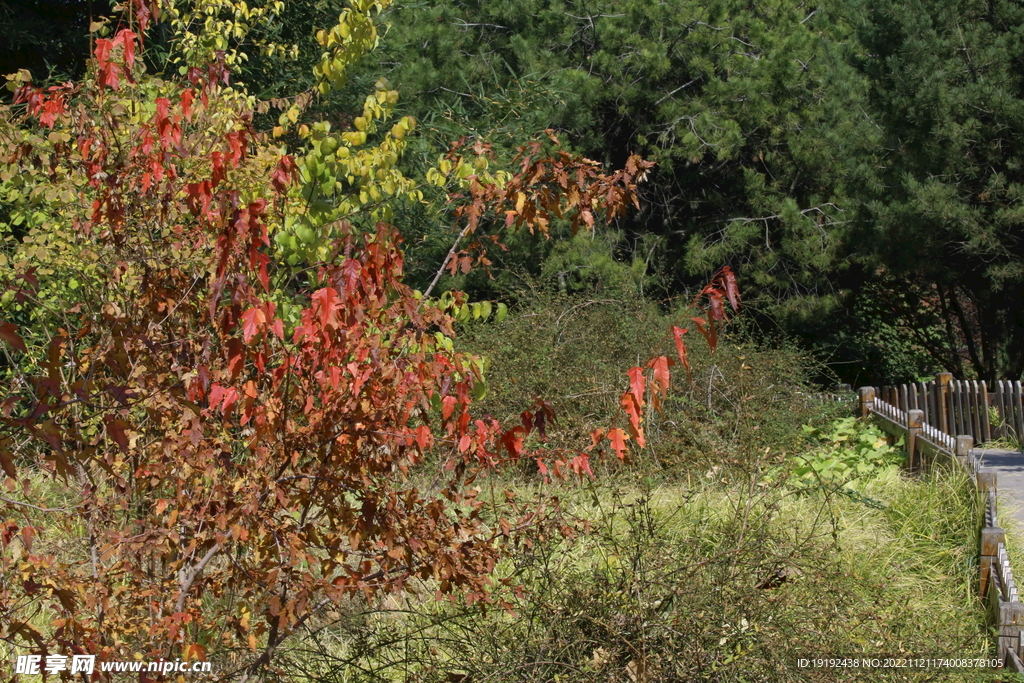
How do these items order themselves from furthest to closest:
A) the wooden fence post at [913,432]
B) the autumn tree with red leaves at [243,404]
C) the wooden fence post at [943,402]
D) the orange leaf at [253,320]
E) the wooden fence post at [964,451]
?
1. the wooden fence post at [943,402]
2. the wooden fence post at [913,432]
3. the wooden fence post at [964,451]
4. the autumn tree with red leaves at [243,404]
5. the orange leaf at [253,320]

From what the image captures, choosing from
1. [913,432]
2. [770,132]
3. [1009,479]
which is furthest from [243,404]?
[770,132]

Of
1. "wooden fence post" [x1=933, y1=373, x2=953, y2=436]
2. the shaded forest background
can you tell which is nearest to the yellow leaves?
the shaded forest background

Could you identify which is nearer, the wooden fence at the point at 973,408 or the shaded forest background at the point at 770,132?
the wooden fence at the point at 973,408

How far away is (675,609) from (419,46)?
13.3 m

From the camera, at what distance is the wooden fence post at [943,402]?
476 inches

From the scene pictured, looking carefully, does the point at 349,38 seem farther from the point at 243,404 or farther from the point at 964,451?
the point at 964,451

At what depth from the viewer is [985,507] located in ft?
18.9

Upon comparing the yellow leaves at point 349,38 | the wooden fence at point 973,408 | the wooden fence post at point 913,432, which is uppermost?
the yellow leaves at point 349,38

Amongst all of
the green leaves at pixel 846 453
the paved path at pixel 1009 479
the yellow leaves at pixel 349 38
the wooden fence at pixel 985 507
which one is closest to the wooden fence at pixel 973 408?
the wooden fence at pixel 985 507

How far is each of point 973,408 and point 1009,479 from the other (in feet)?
11.2

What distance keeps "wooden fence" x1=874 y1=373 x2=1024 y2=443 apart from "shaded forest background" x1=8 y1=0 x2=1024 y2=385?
1405 mm

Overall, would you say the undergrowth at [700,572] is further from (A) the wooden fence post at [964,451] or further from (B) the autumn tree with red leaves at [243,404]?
(B) the autumn tree with red leaves at [243,404]

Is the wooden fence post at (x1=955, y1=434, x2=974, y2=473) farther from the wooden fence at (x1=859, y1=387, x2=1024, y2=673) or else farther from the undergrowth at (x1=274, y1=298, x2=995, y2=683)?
the undergrowth at (x1=274, y1=298, x2=995, y2=683)

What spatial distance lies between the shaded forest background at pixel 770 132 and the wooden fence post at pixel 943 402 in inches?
54.1
